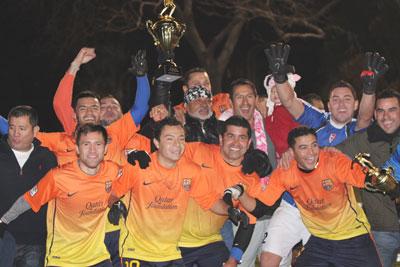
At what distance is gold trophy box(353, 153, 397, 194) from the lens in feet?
19.4

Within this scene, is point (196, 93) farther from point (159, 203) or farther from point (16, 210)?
point (16, 210)

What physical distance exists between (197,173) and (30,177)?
1.50 meters

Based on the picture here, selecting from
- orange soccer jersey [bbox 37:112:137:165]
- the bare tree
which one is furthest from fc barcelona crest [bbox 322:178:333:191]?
the bare tree

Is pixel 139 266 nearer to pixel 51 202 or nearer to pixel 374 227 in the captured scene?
pixel 51 202

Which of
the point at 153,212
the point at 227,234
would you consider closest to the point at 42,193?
the point at 153,212

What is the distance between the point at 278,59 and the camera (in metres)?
6.67

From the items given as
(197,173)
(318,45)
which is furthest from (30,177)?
(318,45)

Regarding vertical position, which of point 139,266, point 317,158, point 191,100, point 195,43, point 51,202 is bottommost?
point 139,266

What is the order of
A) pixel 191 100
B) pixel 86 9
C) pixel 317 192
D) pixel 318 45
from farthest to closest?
pixel 318 45, pixel 86 9, pixel 191 100, pixel 317 192

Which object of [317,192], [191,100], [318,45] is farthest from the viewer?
[318,45]

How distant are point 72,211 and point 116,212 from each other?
0.39 metres

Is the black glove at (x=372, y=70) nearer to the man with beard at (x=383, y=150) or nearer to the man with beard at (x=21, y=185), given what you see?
the man with beard at (x=383, y=150)

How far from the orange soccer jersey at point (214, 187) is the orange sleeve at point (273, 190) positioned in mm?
82

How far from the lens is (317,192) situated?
643 cm
